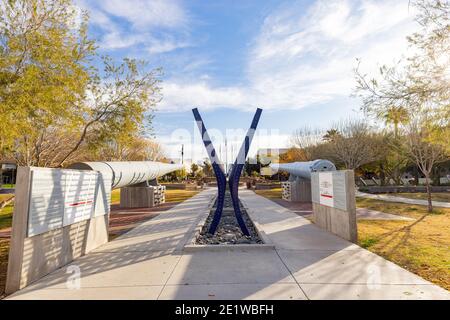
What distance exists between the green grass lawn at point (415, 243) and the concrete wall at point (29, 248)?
709 cm

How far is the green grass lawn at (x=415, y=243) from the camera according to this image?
552cm

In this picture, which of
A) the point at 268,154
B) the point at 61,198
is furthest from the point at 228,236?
the point at 268,154

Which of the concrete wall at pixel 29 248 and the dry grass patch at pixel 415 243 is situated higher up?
the concrete wall at pixel 29 248

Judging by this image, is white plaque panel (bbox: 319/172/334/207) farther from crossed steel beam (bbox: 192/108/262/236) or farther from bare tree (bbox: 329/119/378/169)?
bare tree (bbox: 329/119/378/169)

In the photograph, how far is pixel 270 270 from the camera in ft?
17.7

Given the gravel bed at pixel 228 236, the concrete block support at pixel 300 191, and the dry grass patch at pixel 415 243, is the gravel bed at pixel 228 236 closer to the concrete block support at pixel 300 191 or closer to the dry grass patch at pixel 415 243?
the dry grass patch at pixel 415 243

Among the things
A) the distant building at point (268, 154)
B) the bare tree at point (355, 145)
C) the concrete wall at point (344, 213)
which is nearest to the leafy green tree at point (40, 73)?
the concrete wall at point (344, 213)

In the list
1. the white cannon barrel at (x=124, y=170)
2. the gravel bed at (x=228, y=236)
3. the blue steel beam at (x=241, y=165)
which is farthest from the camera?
the white cannon barrel at (x=124, y=170)

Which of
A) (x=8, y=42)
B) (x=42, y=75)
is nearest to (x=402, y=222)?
(x=42, y=75)

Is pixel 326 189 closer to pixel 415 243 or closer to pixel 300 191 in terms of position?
pixel 415 243

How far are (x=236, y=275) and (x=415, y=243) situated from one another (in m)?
5.68
